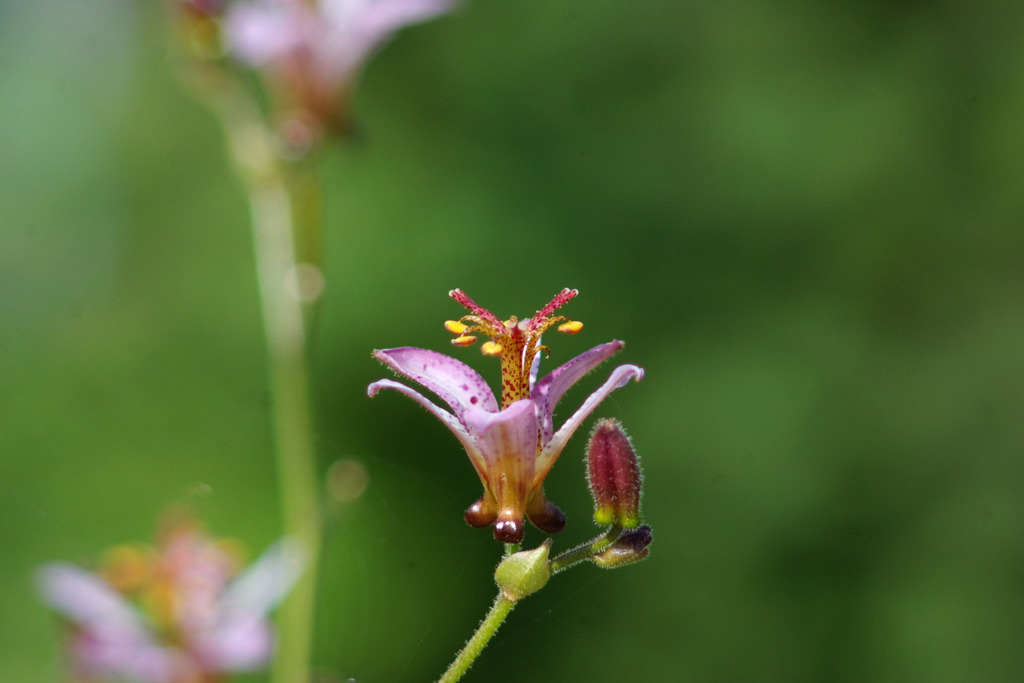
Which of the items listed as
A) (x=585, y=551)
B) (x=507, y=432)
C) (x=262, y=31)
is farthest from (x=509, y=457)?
(x=262, y=31)

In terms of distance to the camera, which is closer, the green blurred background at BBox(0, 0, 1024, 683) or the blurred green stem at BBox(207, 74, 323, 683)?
the blurred green stem at BBox(207, 74, 323, 683)

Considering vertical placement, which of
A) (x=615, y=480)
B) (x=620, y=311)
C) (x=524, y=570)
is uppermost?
(x=620, y=311)

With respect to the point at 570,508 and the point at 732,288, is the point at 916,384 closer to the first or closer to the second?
the point at 732,288

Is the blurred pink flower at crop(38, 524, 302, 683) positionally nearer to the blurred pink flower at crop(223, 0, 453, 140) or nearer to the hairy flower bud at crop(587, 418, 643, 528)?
the hairy flower bud at crop(587, 418, 643, 528)

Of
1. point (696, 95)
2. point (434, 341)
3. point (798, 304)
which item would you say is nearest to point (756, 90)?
point (696, 95)

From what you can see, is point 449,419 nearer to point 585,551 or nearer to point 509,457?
point 509,457

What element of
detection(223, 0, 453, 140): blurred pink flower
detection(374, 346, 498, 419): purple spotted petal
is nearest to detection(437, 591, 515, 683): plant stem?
detection(374, 346, 498, 419): purple spotted petal

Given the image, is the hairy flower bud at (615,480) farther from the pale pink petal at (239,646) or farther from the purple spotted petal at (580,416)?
the pale pink petal at (239,646)

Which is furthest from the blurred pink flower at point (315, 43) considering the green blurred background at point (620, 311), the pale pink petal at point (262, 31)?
the green blurred background at point (620, 311)
